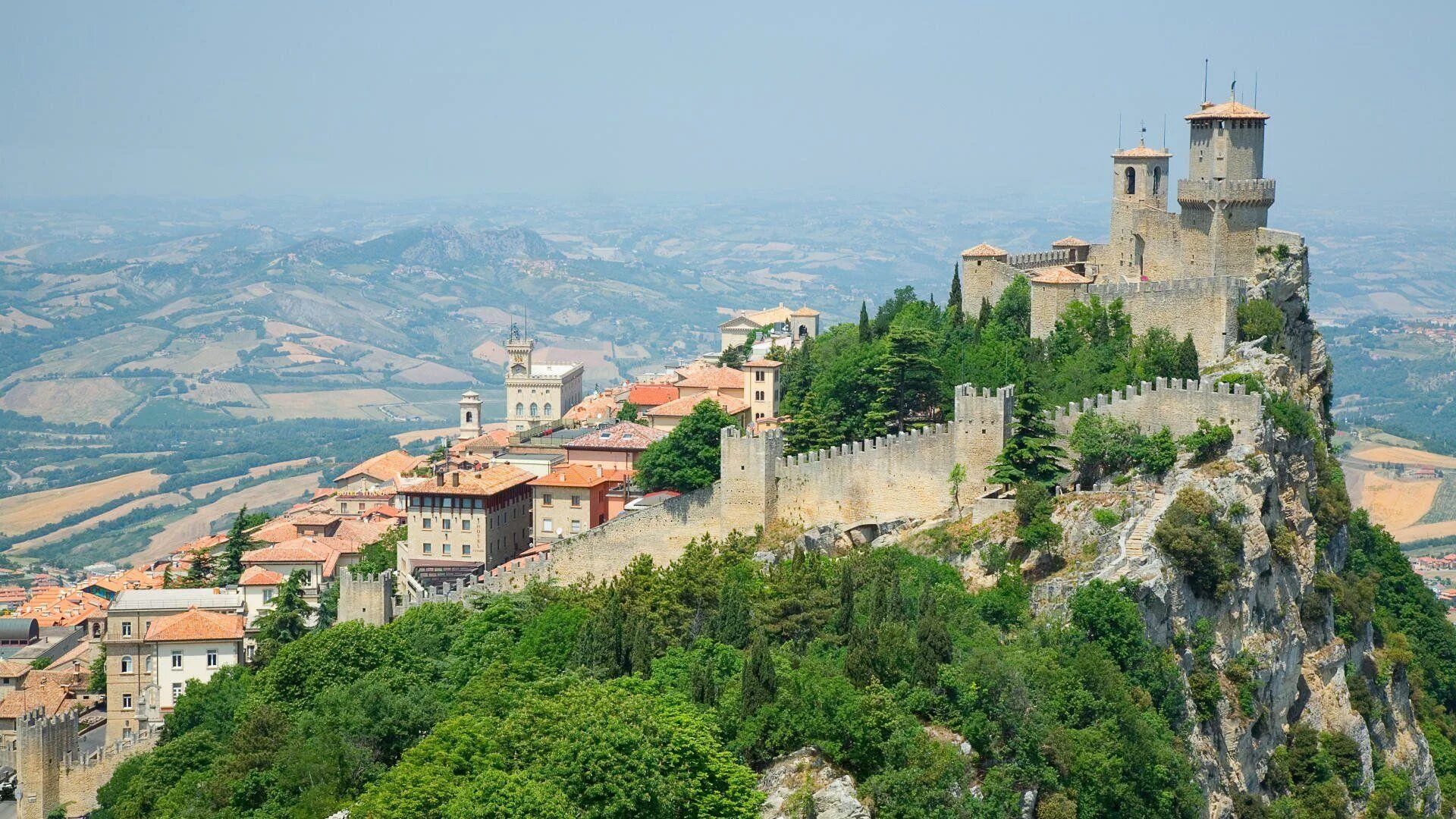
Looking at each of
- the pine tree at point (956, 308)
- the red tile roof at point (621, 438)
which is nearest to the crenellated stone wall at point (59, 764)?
the red tile roof at point (621, 438)

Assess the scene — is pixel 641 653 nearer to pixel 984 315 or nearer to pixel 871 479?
pixel 871 479

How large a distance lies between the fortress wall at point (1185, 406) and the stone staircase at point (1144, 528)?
102 inches

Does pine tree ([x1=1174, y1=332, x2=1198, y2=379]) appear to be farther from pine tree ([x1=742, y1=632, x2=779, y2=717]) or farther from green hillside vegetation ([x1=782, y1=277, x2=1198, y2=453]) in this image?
pine tree ([x1=742, y1=632, x2=779, y2=717])

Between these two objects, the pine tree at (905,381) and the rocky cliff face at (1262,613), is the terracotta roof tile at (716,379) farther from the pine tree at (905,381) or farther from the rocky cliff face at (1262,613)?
the rocky cliff face at (1262,613)

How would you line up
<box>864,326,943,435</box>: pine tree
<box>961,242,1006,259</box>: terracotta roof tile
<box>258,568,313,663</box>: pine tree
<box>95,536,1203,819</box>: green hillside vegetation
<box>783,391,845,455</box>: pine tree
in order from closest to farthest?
<box>95,536,1203,819</box>: green hillside vegetation
<box>783,391,845,455</box>: pine tree
<box>864,326,943,435</box>: pine tree
<box>258,568,313,663</box>: pine tree
<box>961,242,1006,259</box>: terracotta roof tile

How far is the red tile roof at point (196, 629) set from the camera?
63.9m

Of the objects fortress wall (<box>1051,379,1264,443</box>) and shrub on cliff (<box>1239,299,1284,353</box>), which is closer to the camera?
fortress wall (<box>1051,379,1264,443</box>)

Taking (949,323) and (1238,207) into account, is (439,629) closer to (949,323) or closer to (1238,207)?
(949,323)

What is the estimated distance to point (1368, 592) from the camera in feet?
196

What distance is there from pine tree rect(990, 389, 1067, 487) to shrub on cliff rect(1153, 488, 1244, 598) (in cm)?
386

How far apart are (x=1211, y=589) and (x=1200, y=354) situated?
10.8 metres

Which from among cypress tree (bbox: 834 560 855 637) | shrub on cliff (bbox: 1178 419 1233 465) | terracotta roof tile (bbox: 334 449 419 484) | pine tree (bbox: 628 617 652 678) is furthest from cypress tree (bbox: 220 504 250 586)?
shrub on cliff (bbox: 1178 419 1233 465)

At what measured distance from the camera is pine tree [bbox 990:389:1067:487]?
2073 inches

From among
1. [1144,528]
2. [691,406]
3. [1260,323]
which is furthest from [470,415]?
[1144,528]
